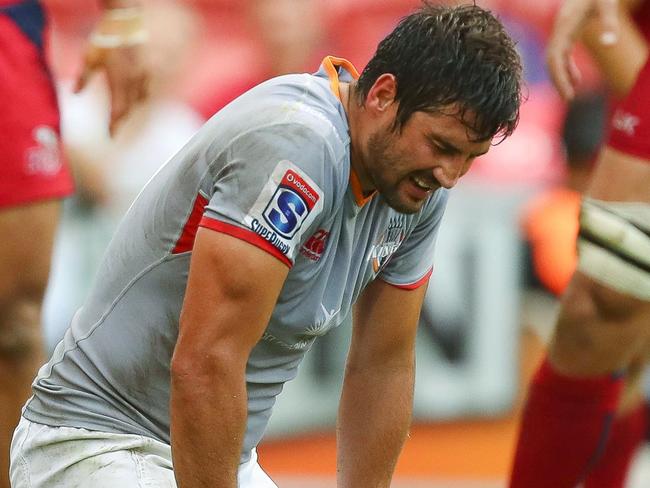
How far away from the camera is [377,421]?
322 cm

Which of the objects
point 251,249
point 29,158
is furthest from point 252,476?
point 29,158

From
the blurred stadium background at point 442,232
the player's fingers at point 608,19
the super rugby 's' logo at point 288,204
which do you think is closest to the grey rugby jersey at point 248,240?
the super rugby 's' logo at point 288,204

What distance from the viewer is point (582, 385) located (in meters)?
3.84

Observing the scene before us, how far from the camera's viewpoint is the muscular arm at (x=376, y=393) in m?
3.17

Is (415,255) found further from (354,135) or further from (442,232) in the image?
(442,232)

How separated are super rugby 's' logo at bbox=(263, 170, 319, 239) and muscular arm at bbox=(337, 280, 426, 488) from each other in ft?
2.20

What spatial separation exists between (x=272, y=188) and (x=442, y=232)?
342 centimetres

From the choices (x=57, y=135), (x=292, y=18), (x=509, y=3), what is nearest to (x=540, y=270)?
(x=509, y=3)

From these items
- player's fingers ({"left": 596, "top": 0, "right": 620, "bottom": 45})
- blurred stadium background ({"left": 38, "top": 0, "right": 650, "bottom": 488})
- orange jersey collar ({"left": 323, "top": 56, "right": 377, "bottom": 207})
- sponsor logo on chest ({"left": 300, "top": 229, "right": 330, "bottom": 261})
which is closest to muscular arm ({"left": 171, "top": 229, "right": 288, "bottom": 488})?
sponsor logo on chest ({"left": 300, "top": 229, "right": 330, "bottom": 261})

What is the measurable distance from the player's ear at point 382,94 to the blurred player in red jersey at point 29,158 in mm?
1403

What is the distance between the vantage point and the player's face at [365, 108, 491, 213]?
2582 millimetres

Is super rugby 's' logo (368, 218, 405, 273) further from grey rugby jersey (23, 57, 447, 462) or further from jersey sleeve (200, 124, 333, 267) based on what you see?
jersey sleeve (200, 124, 333, 267)

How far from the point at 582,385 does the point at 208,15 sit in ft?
8.09

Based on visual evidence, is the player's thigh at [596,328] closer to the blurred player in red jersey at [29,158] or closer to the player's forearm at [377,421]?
the player's forearm at [377,421]
